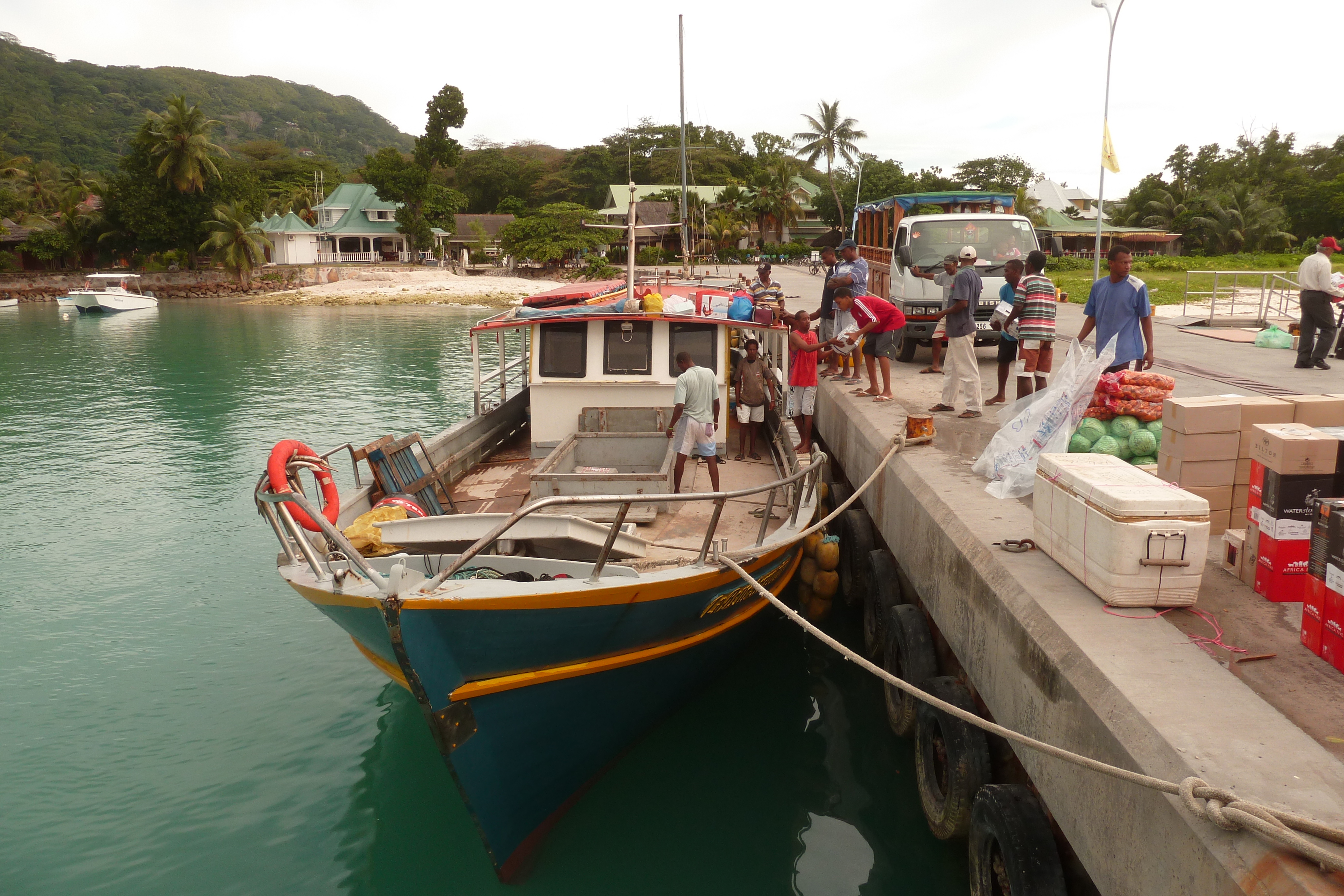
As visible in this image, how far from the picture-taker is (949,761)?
5219 mm

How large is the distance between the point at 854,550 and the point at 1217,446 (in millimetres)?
4380

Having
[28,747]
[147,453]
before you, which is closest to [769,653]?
[28,747]

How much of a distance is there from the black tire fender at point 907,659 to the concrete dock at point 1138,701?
0.41 m

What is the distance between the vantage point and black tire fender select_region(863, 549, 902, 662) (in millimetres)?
7641

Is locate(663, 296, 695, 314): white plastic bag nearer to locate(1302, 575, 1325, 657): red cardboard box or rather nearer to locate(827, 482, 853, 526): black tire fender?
locate(827, 482, 853, 526): black tire fender

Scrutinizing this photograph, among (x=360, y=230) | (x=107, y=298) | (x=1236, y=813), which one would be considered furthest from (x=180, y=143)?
(x=1236, y=813)

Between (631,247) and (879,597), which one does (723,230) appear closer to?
(631,247)

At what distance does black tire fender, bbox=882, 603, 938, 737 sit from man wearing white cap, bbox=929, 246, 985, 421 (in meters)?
2.82

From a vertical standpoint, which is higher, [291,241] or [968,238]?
[291,241]

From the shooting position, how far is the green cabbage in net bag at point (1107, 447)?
6.45 metres

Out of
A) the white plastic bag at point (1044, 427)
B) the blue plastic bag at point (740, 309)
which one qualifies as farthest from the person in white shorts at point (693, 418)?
the white plastic bag at point (1044, 427)

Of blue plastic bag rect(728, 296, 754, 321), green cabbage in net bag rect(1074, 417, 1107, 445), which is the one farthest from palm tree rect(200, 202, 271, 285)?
green cabbage in net bag rect(1074, 417, 1107, 445)

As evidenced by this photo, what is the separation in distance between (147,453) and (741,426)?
520 inches

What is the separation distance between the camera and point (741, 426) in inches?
370
